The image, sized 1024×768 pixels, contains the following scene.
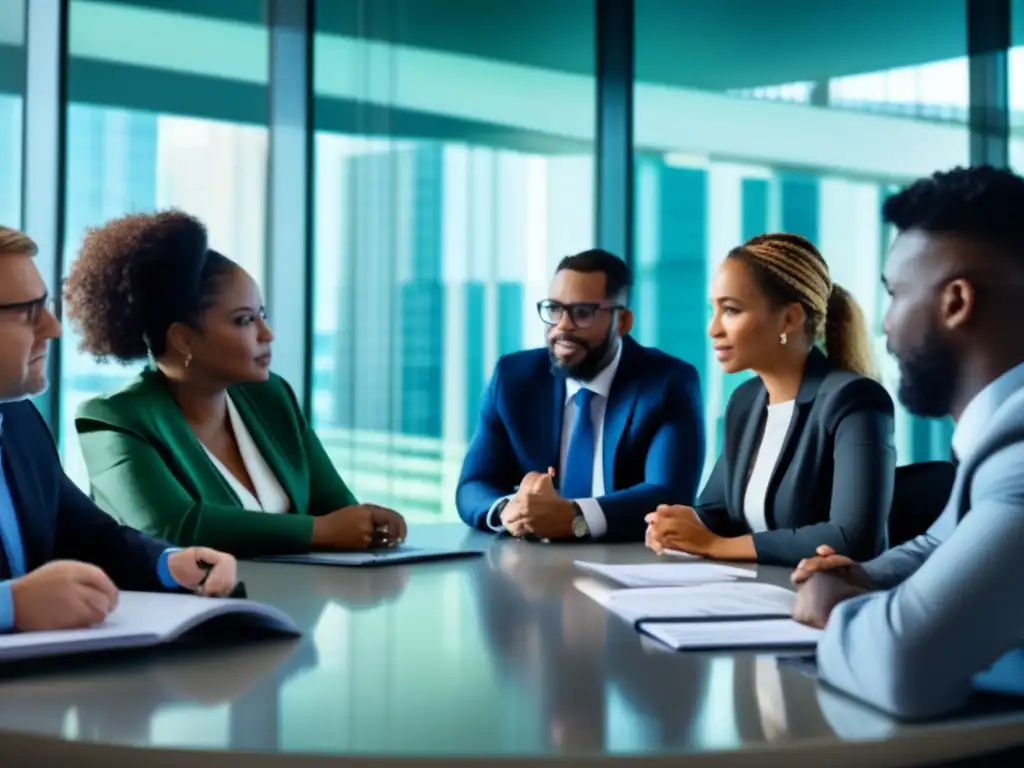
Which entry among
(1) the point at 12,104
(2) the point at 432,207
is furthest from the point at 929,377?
(2) the point at 432,207

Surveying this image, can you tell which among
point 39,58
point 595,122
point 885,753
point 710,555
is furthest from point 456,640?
point 595,122

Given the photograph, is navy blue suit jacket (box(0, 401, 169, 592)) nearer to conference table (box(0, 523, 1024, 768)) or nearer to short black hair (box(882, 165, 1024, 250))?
conference table (box(0, 523, 1024, 768))

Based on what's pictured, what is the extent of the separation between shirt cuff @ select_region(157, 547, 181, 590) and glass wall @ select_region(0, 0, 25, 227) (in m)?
3.34

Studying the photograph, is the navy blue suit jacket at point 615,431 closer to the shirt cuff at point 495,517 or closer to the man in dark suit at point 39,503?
the shirt cuff at point 495,517

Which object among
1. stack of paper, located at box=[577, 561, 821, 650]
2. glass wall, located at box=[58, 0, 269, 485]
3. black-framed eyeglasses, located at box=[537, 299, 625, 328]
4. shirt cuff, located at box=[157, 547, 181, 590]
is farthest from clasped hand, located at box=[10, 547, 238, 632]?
glass wall, located at box=[58, 0, 269, 485]

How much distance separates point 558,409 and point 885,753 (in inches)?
92.7

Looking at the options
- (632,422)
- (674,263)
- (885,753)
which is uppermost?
(674,263)

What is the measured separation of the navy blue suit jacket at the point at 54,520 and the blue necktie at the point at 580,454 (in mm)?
1592

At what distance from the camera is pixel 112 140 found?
5227mm

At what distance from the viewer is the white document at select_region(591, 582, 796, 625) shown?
1.78 meters

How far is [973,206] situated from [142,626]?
1155mm

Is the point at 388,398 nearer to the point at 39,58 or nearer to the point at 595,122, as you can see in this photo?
the point at 595,122

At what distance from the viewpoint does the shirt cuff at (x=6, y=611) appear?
1541 mm

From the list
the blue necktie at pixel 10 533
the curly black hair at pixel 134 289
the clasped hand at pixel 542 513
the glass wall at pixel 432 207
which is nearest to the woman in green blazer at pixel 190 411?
the curly black hair at pixel 134 289
